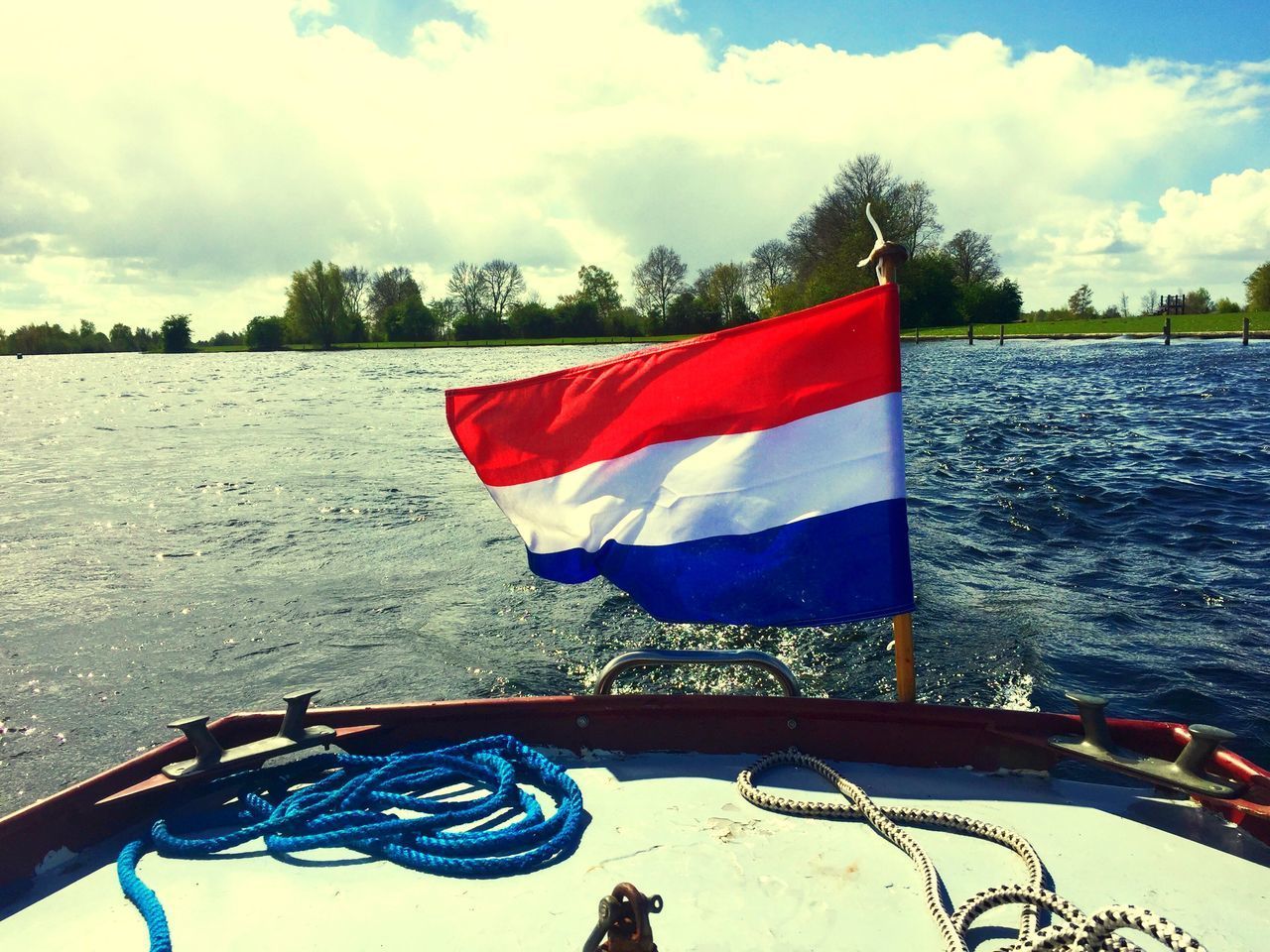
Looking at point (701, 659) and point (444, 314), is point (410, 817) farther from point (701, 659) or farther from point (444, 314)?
point (444, 314)

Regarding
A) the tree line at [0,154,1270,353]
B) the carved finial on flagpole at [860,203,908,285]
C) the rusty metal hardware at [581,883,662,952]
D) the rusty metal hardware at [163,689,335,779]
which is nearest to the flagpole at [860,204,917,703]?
the carved finial on flagpole at [860,203,908,285]

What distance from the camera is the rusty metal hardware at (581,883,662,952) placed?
1.71 m

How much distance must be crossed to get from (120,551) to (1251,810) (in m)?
10.7

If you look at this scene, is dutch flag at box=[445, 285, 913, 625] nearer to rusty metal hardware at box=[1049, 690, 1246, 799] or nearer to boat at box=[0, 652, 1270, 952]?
boat at box=[0, 652, 1270, 952]

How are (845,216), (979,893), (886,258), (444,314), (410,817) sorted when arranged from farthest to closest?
(444,314) → (845,216) → (886,258) → (410,817) → (979,893)

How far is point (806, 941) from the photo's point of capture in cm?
214

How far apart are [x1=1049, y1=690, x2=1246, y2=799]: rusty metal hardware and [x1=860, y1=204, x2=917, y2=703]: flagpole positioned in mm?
511

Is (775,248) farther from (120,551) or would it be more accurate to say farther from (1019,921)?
(1019,921)

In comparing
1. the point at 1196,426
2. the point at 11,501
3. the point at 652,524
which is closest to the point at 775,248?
the point at 1196,426

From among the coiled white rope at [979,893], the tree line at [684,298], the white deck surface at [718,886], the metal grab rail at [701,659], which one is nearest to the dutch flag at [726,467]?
the metal grab rail at [701,659]

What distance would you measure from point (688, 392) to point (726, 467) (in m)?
0.33

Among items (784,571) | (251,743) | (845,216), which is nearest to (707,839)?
(784,571)

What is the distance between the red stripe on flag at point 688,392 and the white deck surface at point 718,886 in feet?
4.50

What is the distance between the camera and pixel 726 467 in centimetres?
326
